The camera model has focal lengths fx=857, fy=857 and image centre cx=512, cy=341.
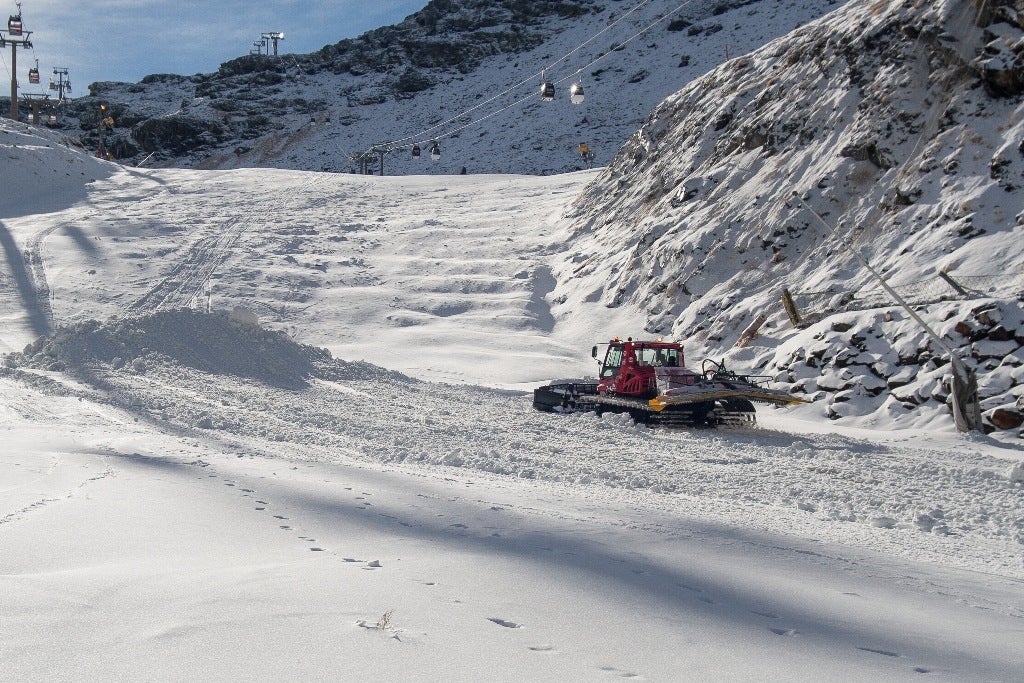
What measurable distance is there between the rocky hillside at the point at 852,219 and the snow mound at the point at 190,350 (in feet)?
26.4

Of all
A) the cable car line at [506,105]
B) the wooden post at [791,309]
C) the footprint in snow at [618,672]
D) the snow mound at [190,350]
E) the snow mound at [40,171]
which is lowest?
the footprint in snow at [618,672]

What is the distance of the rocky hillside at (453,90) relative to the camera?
2549 inches

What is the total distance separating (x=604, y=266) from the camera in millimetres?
23938

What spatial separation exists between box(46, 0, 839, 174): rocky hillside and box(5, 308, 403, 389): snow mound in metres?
42.0

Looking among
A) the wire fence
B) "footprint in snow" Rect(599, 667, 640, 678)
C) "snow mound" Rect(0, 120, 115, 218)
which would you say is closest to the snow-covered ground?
"footprint in snow" Rect(599, 667, 640, 678)

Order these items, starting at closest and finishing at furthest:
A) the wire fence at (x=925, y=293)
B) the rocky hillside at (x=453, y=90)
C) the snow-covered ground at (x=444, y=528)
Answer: the snow-covered ground at (x=444, y=528), the wire fence at (x=925, y=293), the rocky hillside at (x=453, y=90)

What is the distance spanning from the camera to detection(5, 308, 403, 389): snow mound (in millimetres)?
15562

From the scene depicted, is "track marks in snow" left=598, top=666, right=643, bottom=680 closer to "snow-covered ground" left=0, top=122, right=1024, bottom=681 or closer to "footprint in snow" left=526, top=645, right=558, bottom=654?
"snow-covered ground" left=0, top=122, right=1024, bottom=681

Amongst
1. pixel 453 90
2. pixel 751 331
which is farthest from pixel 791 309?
pixel 453 90

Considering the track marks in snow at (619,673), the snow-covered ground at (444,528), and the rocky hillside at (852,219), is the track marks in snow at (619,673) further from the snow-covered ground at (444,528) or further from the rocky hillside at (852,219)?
the rocky hillside at (852,219)

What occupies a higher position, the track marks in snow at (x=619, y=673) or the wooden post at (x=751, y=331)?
the wooden post at (x=751, y=331)

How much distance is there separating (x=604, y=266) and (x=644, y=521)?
57.6 feet

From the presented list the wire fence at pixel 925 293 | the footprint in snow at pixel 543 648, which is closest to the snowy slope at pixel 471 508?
the footprint in snow at pixel 543 648

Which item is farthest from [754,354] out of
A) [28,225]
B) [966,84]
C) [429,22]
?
[429,22]
